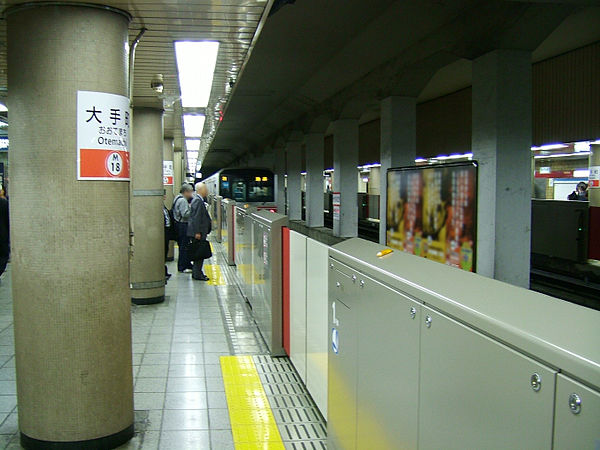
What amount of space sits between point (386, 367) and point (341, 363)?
29.6 inches

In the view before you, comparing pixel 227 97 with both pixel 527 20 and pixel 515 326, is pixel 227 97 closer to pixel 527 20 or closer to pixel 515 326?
pixel 527 20

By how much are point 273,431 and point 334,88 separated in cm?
1095

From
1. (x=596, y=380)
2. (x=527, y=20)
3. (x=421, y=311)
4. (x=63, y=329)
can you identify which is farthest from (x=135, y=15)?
(x=527, y=20)

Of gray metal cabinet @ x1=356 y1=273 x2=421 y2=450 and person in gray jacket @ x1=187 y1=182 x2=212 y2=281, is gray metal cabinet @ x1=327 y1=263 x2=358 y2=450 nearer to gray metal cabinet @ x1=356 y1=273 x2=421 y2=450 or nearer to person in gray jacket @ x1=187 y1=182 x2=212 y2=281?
gray metal cabinet @ x1=356 y1=273 x2=421 y2=450

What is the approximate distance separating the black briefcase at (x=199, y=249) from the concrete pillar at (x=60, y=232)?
620cm

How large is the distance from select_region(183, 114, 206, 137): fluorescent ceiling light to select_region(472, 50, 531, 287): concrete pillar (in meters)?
7.44

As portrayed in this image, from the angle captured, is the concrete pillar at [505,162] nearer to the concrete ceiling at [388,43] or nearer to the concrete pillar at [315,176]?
the concrete ceiling at [388,43]

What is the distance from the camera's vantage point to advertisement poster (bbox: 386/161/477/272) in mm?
4949

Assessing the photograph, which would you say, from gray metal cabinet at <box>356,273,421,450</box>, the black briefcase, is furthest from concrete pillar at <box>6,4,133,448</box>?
the black briefcase

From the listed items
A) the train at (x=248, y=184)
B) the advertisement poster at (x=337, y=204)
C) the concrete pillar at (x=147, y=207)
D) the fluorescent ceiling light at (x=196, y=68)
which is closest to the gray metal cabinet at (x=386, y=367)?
the fluorescent ceiling light at (x=196, y=68)

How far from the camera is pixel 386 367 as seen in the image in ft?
7.45

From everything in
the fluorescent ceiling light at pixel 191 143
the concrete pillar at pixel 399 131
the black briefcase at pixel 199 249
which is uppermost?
→ the fluorescent ceiling light at pixel 191 143

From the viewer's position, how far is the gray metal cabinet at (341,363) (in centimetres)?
278

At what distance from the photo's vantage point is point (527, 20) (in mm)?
6602
